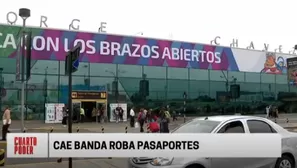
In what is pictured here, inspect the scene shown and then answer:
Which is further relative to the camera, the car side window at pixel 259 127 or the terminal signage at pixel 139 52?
the terminal signage at pixel 139 52

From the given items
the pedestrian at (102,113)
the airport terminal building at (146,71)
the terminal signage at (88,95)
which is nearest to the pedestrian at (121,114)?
the pedestrian at (102,113)

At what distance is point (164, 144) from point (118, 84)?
31.6m

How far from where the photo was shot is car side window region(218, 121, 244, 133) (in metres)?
8.54

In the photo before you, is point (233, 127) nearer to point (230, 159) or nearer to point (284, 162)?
point (230, 159)

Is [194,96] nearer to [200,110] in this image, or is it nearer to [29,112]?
[200,110]

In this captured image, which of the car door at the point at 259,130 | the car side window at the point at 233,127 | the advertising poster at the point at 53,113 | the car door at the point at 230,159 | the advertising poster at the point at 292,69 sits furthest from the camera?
the advertising poster at the point at 292,69

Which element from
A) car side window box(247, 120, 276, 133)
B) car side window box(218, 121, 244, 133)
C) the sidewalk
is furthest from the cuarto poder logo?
car side window box(247, 120, 276, 133)

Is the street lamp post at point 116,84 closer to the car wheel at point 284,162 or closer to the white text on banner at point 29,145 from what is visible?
the car wheel at point 284,162

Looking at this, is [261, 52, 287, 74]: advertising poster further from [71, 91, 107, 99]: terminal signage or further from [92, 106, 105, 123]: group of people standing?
[92, 106, 105, 123]: group of people standing

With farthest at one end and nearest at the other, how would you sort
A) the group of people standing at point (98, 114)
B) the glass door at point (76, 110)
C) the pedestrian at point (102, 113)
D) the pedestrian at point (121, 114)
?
1. the pedestrian at point (121, 114)
2. the pedestrian at point (102, 113)
3. the group of people standing at point (98, 114)
4. the glass door at point (76, 110)

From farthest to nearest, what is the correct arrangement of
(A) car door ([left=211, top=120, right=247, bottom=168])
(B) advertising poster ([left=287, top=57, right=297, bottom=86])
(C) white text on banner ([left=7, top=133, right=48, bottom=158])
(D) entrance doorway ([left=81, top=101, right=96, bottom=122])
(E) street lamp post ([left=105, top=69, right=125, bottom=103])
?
(B) advertising poster ([left=287, top=57, right=297, bottom=86])
(E) street lamp post ([left=105, top=69, right=125, bottom=103])
(D) entrance doorway ([left=81, top=101, right=96, bottom=122])
(A) car door ([left=211, top=120, right=247, bottom=168])
(C) white text on banner ([left=7, top=133, right=48, bottom=158])

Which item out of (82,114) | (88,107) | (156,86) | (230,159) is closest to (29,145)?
(230,159)

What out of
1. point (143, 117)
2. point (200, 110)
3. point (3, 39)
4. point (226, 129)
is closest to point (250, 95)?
point (200, 110)

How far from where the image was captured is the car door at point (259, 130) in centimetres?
841
